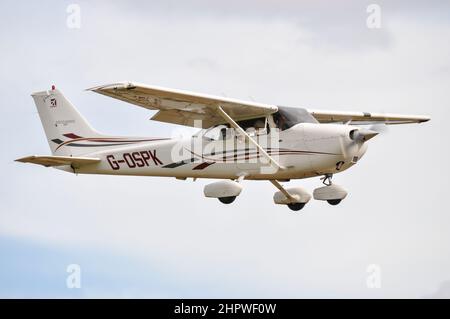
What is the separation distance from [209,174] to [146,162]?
62.4 inches

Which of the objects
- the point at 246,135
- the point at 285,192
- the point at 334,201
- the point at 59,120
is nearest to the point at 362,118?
the point at 285,192

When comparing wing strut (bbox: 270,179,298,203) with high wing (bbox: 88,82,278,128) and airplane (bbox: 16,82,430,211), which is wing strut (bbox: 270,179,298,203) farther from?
high wing (bbox: 88,82,278,128)

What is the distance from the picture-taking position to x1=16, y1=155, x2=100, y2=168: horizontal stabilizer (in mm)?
23083

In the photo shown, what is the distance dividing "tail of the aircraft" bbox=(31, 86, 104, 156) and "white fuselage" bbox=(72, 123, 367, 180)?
1318mm

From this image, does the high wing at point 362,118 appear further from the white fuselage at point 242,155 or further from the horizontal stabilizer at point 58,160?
the horizontal stabilizer at point 58,160

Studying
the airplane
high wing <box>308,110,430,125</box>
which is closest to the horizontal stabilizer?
the airplane

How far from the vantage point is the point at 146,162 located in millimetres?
23750

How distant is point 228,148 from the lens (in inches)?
894

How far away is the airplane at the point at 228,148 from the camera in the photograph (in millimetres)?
21844

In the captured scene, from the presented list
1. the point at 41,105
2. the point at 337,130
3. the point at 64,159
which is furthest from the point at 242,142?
the point at 41,105

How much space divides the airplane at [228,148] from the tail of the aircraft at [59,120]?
0.65 m

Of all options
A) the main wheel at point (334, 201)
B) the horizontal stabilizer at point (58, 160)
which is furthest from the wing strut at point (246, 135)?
the horizontal stabilizer at point (58, 160)

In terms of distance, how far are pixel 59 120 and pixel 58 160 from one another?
209 centimetres

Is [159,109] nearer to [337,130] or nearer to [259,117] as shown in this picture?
[259,117]
